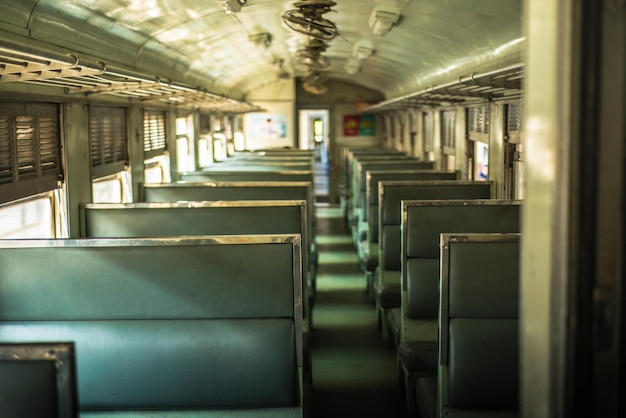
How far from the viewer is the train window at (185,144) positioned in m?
11.0

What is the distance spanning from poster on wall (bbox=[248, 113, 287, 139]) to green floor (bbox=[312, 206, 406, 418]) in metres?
8.83

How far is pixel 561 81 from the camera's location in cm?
150

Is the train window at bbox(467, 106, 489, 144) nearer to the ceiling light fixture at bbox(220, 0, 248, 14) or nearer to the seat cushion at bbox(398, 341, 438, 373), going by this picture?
the ceiling light fixture at bbox(220, 0, 248, 14)

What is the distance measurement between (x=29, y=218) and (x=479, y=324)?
323cm

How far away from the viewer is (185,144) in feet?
37.8

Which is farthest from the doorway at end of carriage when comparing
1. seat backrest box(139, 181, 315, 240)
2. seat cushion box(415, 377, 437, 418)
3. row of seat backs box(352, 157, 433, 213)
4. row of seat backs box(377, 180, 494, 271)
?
seat cushion box(415, 377, 437, 418)

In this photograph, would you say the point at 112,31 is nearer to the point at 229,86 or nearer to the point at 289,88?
the point at 229,86

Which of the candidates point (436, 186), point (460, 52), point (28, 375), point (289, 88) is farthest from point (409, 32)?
point (289, 88)

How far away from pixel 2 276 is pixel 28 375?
1724 millimetres

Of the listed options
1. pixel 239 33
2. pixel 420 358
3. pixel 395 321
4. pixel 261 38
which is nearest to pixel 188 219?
pixel 395 321

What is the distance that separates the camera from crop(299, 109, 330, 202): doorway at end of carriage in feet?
64.5

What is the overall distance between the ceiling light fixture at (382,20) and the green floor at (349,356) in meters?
3.07

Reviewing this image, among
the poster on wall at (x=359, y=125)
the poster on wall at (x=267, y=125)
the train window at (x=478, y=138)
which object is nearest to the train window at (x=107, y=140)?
the train window at (x=478, y=138)

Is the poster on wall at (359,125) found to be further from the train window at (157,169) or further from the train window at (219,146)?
the train window at (157,169)
